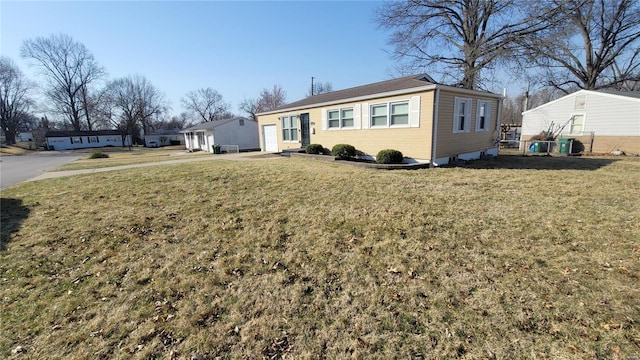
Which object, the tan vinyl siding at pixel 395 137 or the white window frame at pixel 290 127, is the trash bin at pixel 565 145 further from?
the white window frame at pixel 290 127

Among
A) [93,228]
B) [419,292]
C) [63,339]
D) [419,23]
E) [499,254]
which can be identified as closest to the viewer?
[63,339]

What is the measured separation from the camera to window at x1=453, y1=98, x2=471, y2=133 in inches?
439

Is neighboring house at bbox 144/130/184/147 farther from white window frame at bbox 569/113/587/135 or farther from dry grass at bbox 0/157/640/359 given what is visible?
white window frame at bbox 569/113/587/135

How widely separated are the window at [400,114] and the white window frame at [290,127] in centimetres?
707

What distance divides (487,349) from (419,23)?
77.2 ft

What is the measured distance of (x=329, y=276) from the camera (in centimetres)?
344

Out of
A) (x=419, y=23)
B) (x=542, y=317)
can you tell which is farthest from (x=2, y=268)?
(x=419, y=23)

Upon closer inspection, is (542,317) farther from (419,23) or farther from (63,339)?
(419,23)

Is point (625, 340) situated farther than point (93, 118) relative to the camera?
No

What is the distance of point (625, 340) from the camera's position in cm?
227

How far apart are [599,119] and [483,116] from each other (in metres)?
8.95

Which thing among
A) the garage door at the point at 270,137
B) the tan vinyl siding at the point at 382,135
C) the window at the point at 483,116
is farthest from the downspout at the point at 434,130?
the garage door at the point at 270,137

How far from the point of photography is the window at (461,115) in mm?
11145

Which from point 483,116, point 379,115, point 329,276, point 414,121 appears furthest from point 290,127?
point 329,276
